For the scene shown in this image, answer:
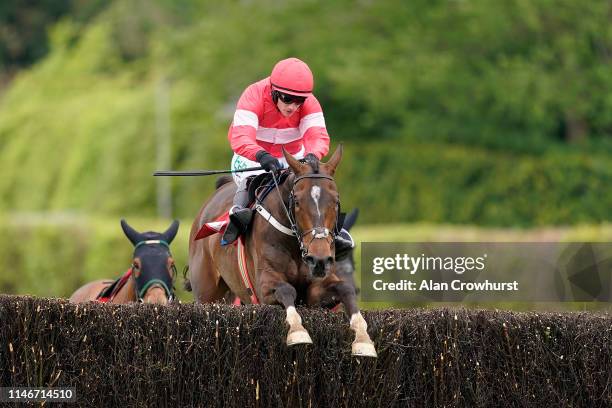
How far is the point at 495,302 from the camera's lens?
48.2ft

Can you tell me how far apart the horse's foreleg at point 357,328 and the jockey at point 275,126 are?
0.59 m

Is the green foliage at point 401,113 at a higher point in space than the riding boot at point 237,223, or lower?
higher

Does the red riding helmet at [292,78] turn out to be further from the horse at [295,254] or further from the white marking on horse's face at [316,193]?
the white marking on horse's face at [316,193]

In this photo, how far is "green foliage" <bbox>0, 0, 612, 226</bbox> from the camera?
25938 mm

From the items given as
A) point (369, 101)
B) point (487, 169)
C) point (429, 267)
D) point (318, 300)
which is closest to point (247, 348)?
point (318, 300)

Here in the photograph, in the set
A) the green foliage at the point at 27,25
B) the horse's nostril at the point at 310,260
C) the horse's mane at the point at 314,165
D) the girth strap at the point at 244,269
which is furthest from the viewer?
the green foliage at the point at 27,25

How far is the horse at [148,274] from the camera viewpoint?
9.67 m

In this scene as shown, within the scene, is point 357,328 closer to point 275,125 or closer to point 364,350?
point 364,350

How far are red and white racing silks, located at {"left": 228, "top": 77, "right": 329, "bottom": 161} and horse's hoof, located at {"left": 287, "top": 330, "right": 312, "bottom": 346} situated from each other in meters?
1.60

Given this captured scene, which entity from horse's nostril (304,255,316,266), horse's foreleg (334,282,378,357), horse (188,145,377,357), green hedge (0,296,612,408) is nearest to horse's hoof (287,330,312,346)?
horse (188,145,377,357)

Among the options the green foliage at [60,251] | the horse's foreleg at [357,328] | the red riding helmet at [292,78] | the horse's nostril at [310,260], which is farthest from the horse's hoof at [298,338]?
the green foliage at [60,251]

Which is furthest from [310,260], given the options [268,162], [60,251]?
[60,251]

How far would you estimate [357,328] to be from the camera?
7332 mm

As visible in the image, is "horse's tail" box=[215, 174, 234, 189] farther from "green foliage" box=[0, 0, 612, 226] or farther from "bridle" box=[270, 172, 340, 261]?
"green foliage" box=[0, 0, 612, 226]
